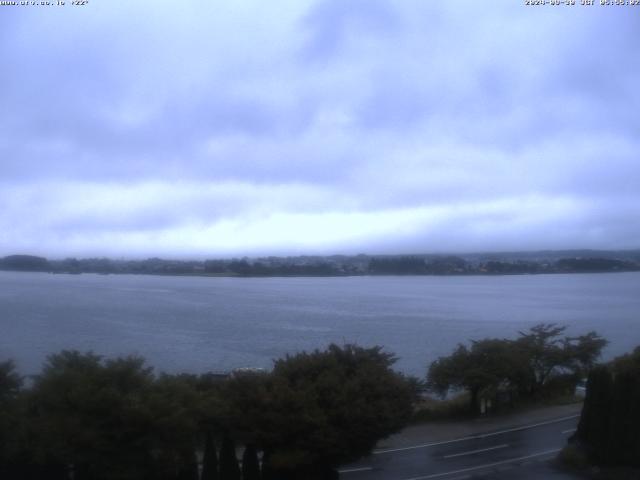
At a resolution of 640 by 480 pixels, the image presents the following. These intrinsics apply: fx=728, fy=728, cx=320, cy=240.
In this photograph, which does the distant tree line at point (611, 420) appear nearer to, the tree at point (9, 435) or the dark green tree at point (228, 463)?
the dark green tree at point (228, 463)

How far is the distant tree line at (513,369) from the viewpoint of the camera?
920 inches

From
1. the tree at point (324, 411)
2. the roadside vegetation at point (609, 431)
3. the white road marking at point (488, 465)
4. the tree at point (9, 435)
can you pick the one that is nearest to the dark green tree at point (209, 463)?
the tree at point (324, 411)

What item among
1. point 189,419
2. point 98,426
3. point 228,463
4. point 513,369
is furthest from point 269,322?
point 98,426

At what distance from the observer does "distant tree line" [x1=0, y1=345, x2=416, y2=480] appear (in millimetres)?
11328

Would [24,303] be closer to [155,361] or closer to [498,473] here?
[155,361]

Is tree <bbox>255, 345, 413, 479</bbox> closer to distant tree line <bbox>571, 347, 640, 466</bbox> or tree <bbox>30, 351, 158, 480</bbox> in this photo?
tree <bbox>30, 351, 158, 480</bbox>

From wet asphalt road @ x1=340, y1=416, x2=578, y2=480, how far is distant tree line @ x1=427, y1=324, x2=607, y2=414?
12.1 feet

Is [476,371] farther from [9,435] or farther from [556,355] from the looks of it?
[9,435]

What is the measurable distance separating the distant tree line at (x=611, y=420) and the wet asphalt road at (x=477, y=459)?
996 mm

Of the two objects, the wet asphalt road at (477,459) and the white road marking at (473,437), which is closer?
the wet asphalt road at (477,459)

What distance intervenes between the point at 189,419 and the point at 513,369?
14970 millimetres

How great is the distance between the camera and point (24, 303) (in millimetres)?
59094

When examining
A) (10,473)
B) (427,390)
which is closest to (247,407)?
(10,473)

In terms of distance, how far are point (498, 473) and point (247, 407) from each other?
214 inches
